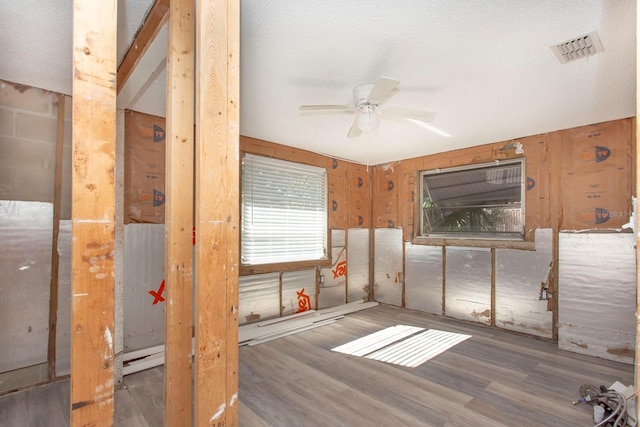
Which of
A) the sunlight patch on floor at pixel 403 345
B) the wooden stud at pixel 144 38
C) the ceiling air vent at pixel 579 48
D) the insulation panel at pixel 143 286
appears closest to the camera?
the wooden stud at pixel 144 38

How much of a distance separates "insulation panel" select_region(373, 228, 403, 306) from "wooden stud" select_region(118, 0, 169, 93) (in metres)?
4.16

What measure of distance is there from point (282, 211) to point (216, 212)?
120 inches

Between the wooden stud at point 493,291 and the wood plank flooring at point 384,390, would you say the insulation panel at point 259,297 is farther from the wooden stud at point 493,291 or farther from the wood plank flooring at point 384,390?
the wooden stud at point 493,291

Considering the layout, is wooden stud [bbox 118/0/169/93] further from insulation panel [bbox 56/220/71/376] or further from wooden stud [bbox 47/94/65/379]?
insulation panel [bbox 56/220/71/376]

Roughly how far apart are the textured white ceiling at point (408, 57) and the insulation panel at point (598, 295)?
1.34m

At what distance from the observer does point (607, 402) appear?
7.30 feet

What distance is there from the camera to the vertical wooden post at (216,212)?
1.26 meters

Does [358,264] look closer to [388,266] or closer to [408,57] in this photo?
[388,266]

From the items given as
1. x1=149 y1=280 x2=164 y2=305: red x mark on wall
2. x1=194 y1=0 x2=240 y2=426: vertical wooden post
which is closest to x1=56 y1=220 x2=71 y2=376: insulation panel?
x1=149 y1=280 x2=164 y2=305: red x mark on wall

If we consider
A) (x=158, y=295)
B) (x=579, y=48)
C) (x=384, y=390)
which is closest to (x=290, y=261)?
(x=158, y=295)

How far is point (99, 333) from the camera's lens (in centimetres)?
111

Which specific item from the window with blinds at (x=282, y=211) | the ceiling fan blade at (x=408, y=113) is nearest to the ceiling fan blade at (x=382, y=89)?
the ceiling fan blade at (x=408, y=113)

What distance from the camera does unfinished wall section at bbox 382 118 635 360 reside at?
3.28 m

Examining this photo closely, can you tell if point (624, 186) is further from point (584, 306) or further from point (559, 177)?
point (584, 306)
